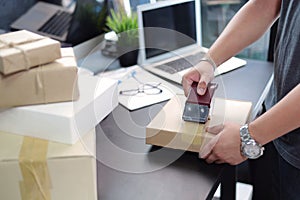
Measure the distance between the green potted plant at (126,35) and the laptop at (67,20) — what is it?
0.07 meters

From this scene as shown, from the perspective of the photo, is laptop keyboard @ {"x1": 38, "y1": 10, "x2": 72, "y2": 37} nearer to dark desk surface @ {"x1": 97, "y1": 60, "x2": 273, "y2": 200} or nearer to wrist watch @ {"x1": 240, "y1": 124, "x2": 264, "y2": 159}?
dark desk surface @ {"x1": 97, "y1": 60, "x2": 273, "y2": 200}

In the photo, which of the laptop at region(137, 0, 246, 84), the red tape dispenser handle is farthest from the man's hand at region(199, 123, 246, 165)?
the laptop at region(137, 0, 246, 84)

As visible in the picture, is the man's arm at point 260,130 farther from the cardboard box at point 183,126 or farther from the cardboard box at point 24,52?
the cardboard box at point 24,52

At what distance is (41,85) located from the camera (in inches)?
36.2

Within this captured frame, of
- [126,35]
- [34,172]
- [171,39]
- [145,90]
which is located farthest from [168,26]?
[34,172]

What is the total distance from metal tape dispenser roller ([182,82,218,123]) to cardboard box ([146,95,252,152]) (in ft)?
0.05

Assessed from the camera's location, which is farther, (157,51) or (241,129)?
(157,51)

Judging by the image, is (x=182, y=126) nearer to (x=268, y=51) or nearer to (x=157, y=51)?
(x=157, y=51)

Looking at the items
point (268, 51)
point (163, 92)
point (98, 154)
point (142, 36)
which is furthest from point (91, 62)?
point (268, 51)

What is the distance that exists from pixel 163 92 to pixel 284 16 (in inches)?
21.6

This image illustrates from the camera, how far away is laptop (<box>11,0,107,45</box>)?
158 centimetres

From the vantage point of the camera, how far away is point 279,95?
1203 millimetres

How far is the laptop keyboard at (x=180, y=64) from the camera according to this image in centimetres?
175

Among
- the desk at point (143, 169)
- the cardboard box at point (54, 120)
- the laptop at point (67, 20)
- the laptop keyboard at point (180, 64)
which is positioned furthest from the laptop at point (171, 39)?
the cardboard box at point (54, 120)
